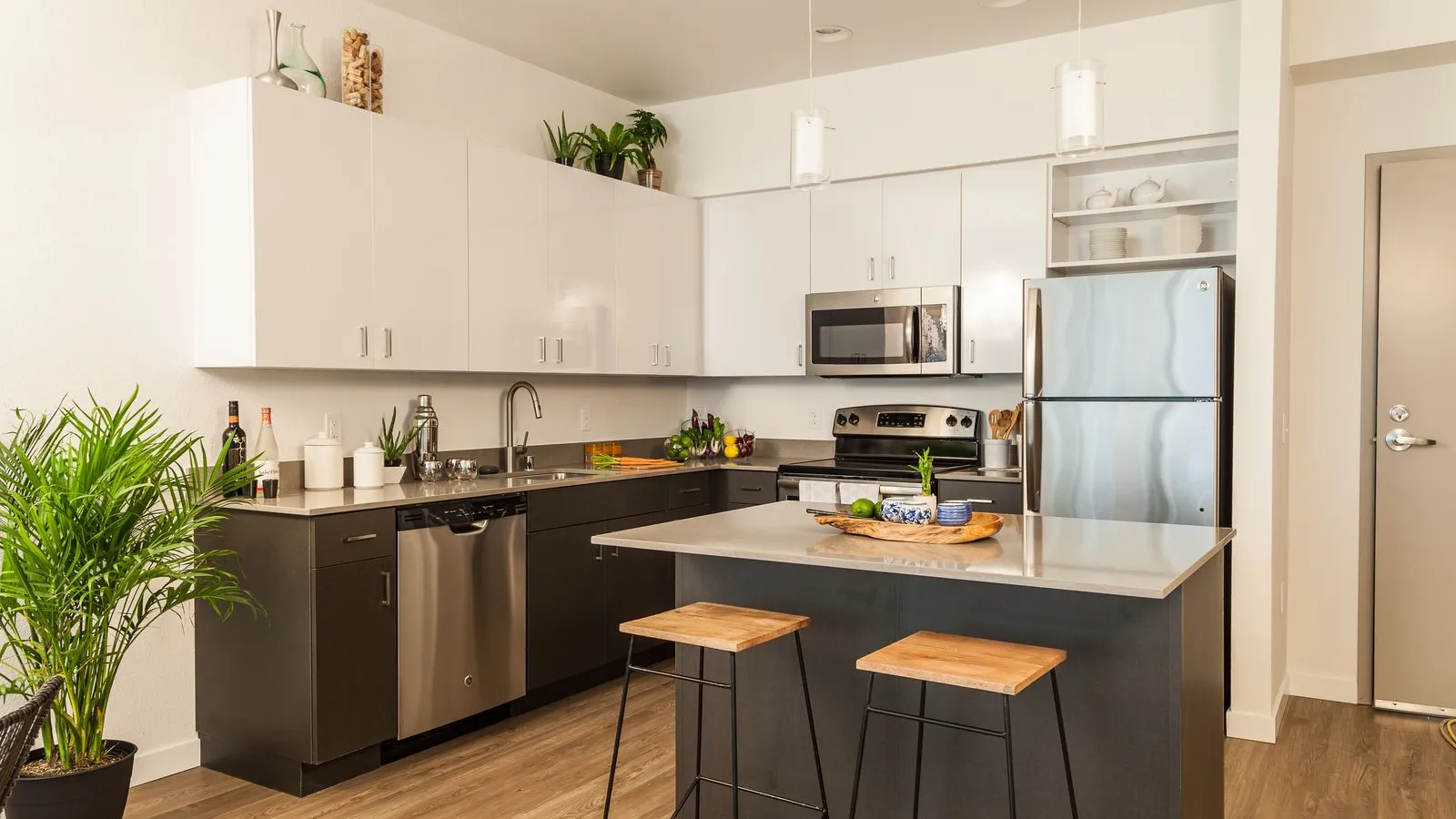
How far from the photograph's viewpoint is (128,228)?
335cm

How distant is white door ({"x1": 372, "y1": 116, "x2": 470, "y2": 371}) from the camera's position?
3.77 metres

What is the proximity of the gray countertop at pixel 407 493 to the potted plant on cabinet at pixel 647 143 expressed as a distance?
1.52 m

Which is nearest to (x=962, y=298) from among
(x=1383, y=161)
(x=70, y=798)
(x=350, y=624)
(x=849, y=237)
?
(x=849, y=237)

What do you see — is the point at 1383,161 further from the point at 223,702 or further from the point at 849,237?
the point at 223,702

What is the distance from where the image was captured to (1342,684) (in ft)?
14.0

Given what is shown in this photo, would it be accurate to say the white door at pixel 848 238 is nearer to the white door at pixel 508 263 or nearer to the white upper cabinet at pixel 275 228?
the white door at pixel 508 263

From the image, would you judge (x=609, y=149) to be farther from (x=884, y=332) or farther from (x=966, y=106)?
(x=966, y=106)

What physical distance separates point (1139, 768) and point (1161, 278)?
6.72ft

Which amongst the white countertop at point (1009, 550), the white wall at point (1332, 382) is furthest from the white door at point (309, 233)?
the white wall at point (1332, 382)

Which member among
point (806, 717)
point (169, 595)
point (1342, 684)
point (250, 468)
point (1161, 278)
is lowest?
point (1342, 684)

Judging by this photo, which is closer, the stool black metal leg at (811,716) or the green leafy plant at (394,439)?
the stool black metal leg at (811,716)

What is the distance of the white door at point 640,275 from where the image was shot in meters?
4.96

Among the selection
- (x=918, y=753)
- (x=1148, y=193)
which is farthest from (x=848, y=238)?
(x=918, y=753)

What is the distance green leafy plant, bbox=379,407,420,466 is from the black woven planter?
1520mm
